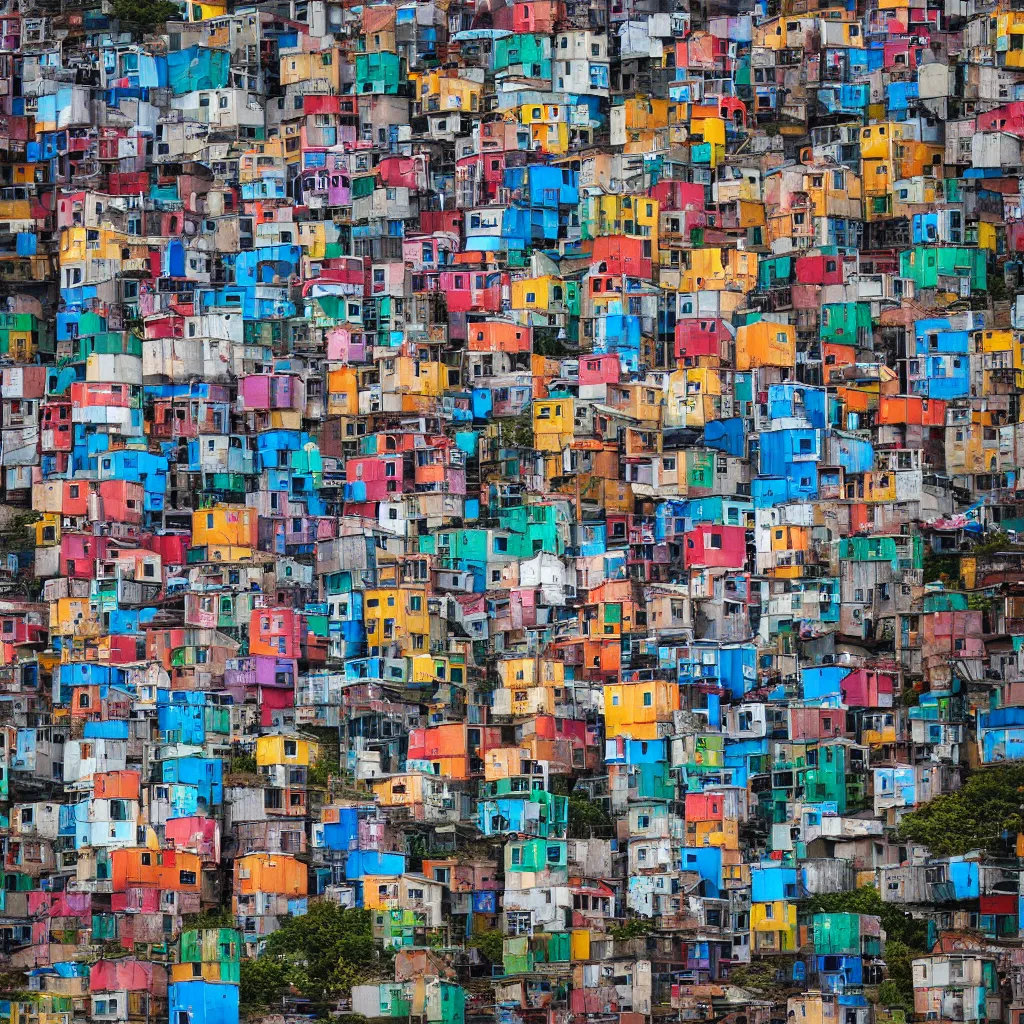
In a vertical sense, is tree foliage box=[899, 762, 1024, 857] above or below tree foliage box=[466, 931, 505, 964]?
above

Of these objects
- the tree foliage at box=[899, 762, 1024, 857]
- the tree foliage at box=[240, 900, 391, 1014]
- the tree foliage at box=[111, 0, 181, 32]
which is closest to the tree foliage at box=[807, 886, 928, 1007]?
the tree foliage at box=[899, 762, 1024, 857]

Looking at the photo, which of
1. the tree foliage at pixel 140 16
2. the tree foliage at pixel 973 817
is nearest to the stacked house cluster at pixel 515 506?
the tree foliage at pixel 140 16

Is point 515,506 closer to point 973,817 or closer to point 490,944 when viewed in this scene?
point 490,944

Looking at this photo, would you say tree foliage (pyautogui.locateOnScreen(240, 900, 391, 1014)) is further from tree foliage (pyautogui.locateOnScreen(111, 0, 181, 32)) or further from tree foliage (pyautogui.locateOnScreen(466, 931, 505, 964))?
tree foliage (pyautogui.locateOnScreen(111, 0, 181, 32))

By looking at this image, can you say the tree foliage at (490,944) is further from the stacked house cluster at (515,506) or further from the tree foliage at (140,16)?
the tree foliage at (140,16)

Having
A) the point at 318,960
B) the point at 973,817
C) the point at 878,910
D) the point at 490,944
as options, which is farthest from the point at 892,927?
the point at 318,960

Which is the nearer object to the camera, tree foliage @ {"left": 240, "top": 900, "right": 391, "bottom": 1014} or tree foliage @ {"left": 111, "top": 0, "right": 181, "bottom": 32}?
tree foliage @ {"left": 240, "top": 900, "right": 391, "bottom": 1014}
